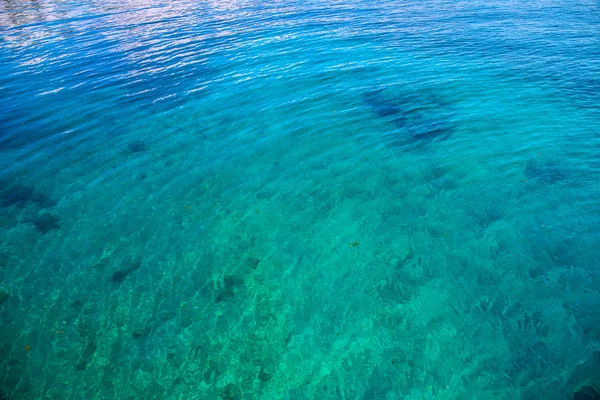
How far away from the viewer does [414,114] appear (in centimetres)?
2144

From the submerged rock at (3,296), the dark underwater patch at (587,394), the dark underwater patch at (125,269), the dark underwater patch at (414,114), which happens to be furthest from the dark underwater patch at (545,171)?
the submerged rock at (3,296)

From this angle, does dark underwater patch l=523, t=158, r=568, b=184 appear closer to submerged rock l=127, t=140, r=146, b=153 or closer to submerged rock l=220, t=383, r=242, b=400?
submerged rock l=220, t=383, r=242, b=400

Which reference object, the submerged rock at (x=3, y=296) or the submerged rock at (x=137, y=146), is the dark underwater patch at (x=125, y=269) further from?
the submerged rock at (x=137, y=146)

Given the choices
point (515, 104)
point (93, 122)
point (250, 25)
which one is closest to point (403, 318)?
point (515, 104)

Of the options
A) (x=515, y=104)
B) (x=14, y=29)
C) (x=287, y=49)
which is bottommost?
(x=515, y=104)

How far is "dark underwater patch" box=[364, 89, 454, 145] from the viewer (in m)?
19.5

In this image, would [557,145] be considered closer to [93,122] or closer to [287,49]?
[287,49]

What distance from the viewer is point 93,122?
22125 millimetres

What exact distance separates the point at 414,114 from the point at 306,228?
12198 millimetres

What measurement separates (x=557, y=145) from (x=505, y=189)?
18.5ft

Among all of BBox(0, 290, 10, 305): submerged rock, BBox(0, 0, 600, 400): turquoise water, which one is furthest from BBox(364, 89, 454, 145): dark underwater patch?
BBox(0, 290, 10, 305): submerged rock

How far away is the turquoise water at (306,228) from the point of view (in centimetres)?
1041

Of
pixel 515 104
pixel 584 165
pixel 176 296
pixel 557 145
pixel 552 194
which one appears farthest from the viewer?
pixel 515 104

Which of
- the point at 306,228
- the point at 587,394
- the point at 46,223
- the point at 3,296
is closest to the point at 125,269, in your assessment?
the point at 3,296
